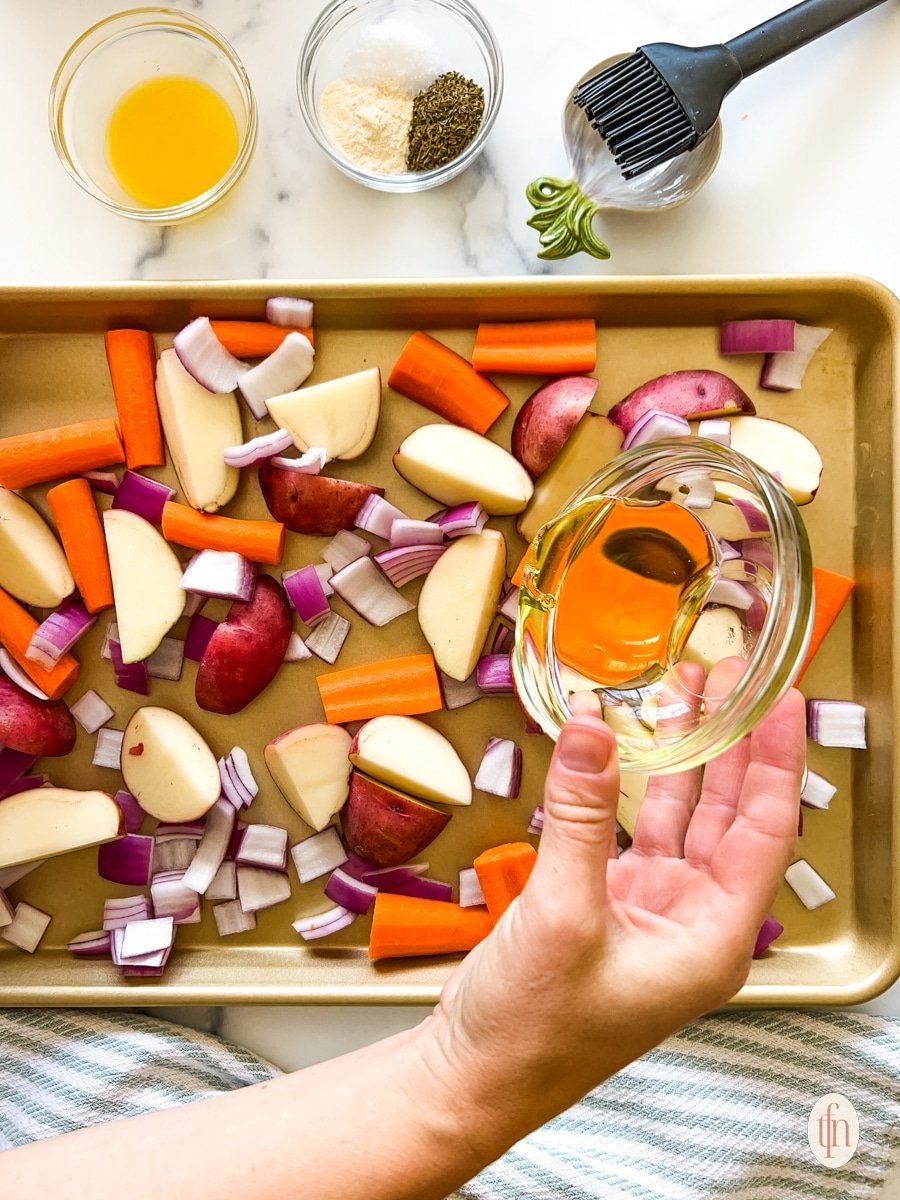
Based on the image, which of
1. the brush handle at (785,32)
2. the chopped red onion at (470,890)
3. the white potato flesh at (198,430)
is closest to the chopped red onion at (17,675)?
the white potato flesh at (198,430)

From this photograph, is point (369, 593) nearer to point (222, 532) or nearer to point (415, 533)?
point (415, 533)

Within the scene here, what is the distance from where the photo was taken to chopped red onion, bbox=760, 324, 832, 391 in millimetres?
1391

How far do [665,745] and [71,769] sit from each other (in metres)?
0.87

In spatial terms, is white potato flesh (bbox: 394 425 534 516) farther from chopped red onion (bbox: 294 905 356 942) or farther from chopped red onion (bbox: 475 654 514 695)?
chopped red onion (bbox: 294 905 356 942)

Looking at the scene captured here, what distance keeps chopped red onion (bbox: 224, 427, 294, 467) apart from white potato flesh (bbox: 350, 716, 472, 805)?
0.40 m

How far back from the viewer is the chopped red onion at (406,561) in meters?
1.39

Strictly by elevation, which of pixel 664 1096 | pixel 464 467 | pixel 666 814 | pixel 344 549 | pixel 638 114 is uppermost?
pixel 638 114

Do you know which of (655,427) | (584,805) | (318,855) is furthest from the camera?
(318,855)

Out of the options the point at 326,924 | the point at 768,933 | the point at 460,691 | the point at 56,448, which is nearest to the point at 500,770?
the point at 460,691

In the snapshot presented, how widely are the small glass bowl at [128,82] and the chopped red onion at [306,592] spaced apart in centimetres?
53

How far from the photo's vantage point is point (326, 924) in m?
1.44

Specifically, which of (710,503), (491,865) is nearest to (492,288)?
(710,503)

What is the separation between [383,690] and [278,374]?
0.47 metres

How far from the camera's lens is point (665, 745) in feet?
3.79
